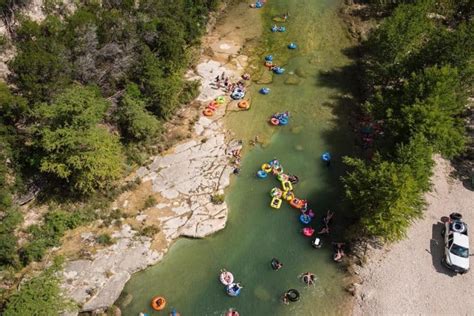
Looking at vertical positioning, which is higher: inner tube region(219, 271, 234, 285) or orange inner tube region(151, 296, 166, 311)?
orange inner tube region(151, 296, 166, 311)

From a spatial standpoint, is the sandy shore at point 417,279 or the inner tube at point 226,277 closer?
the sandy shore at point 417,279

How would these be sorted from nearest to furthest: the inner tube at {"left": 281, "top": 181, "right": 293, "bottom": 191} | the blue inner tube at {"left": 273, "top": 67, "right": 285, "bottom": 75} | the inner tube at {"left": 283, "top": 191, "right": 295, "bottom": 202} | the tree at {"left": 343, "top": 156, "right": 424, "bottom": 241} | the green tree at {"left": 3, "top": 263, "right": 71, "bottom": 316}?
the green tree at {"left": 3, "top": 263, "right": 71, "bottom": 316}
the tree at {"left": 343, "top": 156, "right": 424, "bottom": 241}
the inner tube at {"left": 283, "top": 191, "right": 295, "bottom": 202}
the inner tube at {"left": 281, "top": 181, "right": 293, "bottom": 191}
the blue inner tube at {"left": 273, "top": 67, "right": 285, "bottom": 75}

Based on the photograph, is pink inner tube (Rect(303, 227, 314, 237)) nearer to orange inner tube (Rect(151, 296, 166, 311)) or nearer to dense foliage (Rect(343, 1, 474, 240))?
dense foliage (Rect(343, 1, 474, 240))

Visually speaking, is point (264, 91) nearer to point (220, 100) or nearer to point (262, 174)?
point (220, 100)

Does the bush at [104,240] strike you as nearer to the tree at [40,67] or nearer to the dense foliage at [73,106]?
the dense foliage at [73,106]

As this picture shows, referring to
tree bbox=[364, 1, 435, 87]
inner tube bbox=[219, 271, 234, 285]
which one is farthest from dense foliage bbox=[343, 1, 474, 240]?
inner tube bbox=[219, 271, 234, 285]

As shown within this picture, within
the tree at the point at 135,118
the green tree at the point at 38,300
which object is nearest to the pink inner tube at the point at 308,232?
the tree at the point at 135,118

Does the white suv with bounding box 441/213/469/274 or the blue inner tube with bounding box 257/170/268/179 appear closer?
the white suv with bounding box 441/213/469/274
